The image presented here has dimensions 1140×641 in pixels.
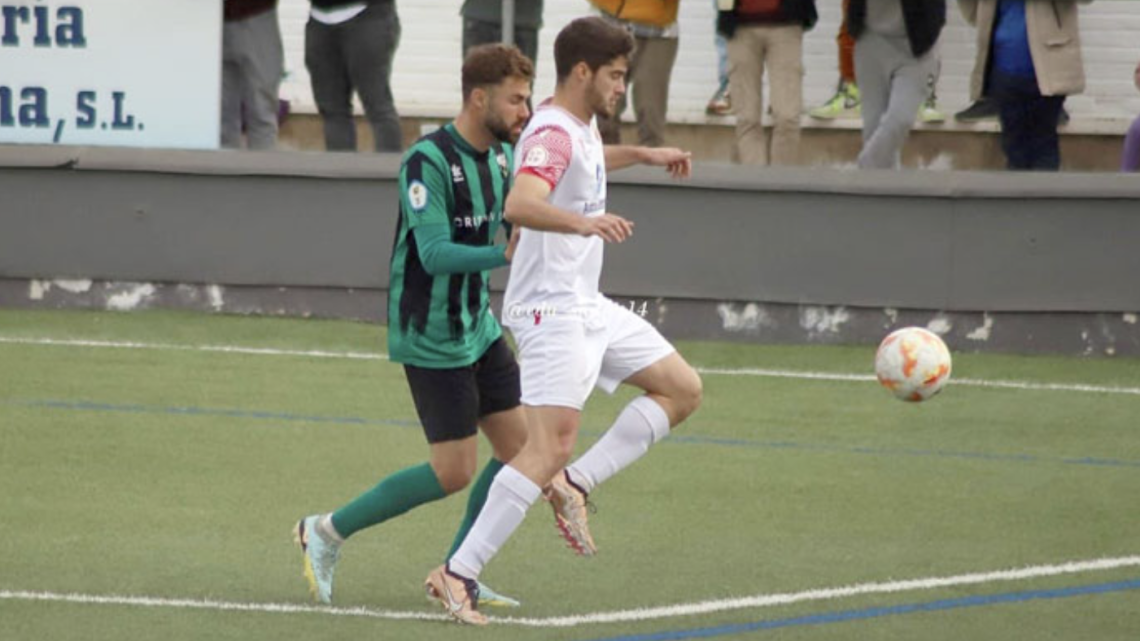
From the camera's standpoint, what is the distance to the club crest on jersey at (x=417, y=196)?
7.36 m

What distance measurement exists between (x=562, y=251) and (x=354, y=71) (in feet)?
22.7

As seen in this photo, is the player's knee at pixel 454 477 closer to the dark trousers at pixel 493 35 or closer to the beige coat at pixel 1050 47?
the dark trousers at pixel 493 35

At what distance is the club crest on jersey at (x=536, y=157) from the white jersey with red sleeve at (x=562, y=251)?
0.14 metres

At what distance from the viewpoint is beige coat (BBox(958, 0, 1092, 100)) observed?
13.4 m

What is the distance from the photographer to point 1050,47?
13477 mm

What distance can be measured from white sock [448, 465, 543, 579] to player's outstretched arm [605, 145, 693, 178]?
4.35 feet

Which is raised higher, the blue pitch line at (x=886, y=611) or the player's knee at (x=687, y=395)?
the player's knee at (x=687, y=395)

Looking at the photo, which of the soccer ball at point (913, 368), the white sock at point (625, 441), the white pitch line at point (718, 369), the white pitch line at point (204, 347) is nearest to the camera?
the white sock at point (625, 441)

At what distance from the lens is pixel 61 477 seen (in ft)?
32.6

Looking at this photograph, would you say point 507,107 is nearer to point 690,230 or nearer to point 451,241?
point 451,241

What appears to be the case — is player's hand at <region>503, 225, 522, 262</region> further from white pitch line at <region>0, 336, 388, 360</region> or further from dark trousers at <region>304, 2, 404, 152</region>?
dark trousers at <region>304, 2, 404, 152</region>

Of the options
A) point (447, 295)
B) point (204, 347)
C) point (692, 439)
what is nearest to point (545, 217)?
point (447, 295)

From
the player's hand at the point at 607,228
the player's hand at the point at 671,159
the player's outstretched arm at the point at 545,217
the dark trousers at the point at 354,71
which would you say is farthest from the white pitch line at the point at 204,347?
the player's hand at the point at 607,228

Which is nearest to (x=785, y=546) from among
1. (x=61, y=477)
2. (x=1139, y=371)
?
(x=61, y=477)
